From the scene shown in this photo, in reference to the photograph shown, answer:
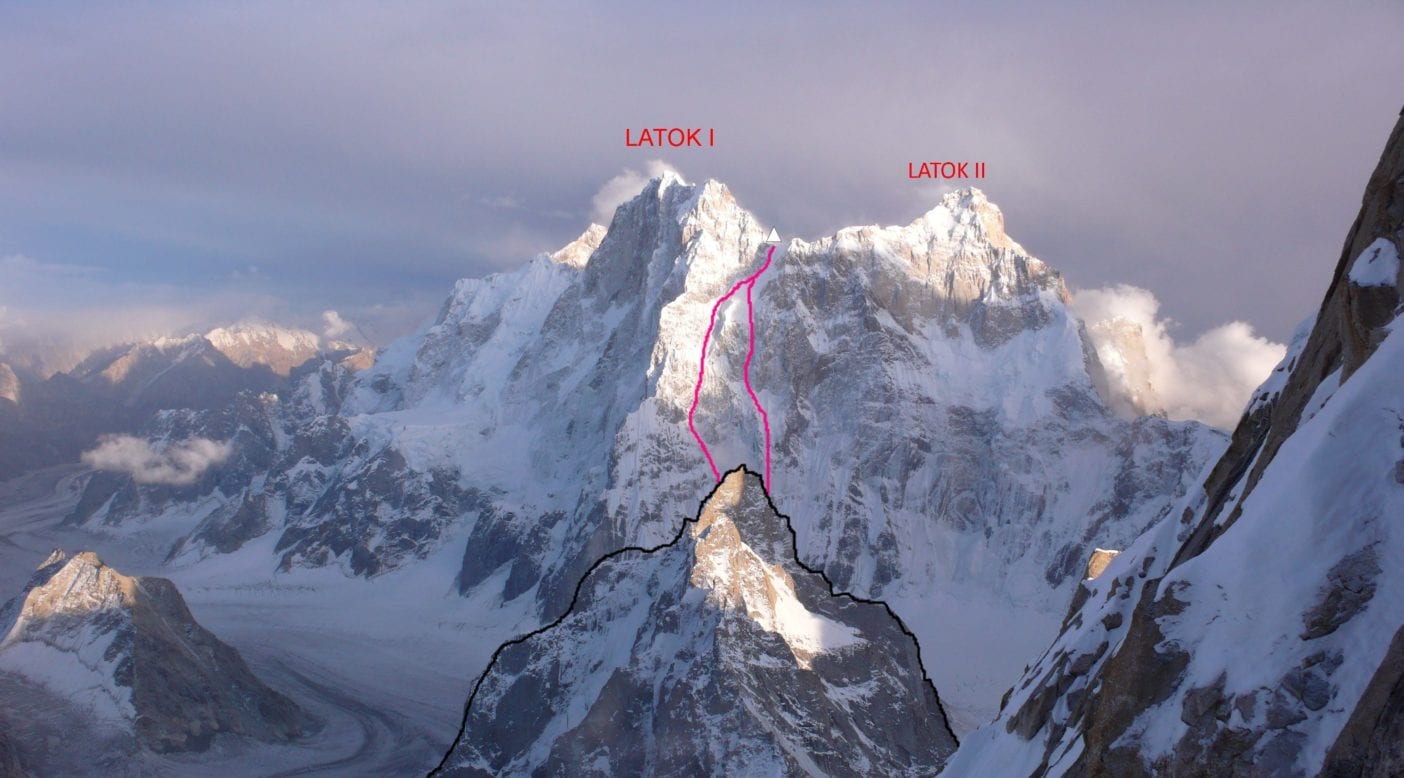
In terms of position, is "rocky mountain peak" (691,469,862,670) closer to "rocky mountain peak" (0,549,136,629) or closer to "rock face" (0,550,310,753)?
"rock face" (0,550,310,753)

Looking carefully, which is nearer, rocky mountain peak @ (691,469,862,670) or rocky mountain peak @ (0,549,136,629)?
rocky mountain peak @ (691,469,862,670)

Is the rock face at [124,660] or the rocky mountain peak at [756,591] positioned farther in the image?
the rock face at [124,660]

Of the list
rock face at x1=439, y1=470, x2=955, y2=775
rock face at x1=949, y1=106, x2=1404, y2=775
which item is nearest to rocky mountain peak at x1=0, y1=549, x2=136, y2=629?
rock face at x1=439, y1=470, x2=955, y2=775

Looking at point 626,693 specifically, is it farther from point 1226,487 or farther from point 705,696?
point 1226,487

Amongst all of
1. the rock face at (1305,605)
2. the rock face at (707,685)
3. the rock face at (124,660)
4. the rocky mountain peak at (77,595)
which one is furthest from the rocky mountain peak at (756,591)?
the rocky mountain peak at (77,595)

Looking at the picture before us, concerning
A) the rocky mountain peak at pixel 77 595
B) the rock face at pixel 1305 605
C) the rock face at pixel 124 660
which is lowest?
the rock face at pixel 124 660

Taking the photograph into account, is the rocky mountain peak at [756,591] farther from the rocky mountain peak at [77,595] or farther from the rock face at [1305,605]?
the rocky mountain peak at [77,595]

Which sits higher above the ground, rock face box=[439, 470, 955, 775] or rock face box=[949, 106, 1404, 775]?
rock face box=[949, 106, 1404, 775]

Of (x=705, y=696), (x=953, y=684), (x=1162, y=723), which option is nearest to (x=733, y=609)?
(x=705, y=696)
